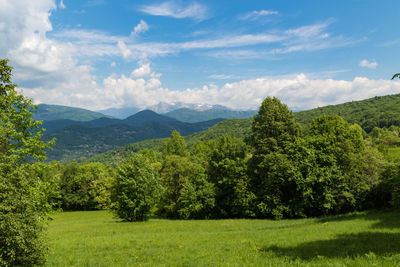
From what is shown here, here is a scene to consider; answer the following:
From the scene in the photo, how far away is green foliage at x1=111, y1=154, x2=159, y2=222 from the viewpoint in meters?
40.5

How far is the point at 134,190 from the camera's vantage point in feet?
134

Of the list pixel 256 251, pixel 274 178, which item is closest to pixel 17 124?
pixel 256 251

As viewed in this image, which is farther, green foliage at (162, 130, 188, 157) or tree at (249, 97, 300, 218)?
green foliage at (162, 130, 188, 157)

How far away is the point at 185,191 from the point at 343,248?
35.0 meters

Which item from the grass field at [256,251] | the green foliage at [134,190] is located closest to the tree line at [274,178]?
the green foliage at [134,190]

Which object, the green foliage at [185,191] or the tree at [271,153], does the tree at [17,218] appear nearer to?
the green foliage at [185,191]

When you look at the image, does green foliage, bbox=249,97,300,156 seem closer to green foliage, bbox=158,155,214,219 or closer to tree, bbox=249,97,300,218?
tree, bbox=249,97,300,218

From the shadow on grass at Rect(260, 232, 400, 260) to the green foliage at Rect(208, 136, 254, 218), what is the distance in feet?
80.7

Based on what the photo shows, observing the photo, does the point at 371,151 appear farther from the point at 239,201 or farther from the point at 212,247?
the point at 212,247

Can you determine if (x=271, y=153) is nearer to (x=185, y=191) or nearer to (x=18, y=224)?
(x=185, y=191)

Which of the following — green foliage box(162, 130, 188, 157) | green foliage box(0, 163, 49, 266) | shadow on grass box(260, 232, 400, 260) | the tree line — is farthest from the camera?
green foliage box(162, 130, 188, 157)

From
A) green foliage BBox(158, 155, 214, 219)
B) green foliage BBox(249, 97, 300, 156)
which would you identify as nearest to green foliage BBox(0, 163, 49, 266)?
green foliage BBox(158, 155, 214, 219)

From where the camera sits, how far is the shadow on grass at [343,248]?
12903mm

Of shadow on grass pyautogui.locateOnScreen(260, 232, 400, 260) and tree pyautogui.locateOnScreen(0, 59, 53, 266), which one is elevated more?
tree pyautogui.locateOnScreen(0, 59, 53, 266)
